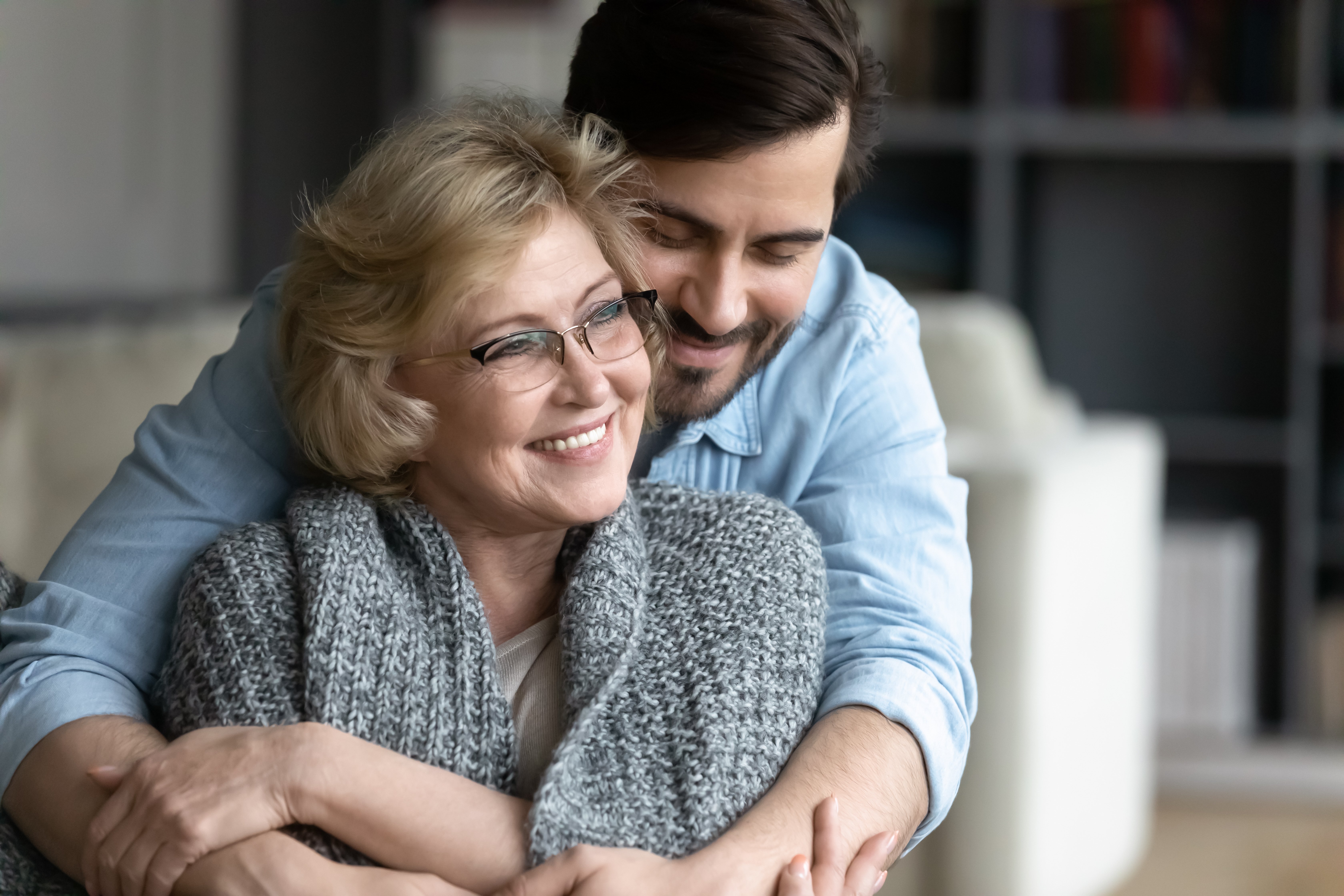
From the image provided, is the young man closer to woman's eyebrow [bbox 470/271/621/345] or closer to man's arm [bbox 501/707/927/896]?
man's arm [bbox 501/707/927/896]

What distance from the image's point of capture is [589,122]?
1222mm

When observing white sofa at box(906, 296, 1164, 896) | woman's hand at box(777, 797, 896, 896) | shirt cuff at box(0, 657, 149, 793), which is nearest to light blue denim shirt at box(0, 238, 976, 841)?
shirt cuff at box(0, 657, 149, 793)

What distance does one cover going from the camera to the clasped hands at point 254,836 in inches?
38.6

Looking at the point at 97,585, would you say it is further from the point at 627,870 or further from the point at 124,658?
the point at 627,870

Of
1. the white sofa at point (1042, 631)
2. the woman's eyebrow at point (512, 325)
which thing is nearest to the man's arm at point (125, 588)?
the woman's eyebrow at point (512, 325)

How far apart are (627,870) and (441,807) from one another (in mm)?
150

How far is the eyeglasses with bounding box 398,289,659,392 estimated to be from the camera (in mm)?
1101

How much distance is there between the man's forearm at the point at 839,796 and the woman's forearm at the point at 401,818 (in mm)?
167

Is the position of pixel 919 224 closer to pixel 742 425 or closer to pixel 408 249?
pixel 742 425

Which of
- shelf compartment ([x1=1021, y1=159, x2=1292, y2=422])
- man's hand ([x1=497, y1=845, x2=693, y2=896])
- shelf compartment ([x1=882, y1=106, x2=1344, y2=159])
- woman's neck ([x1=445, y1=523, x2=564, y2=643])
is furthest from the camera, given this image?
shelf compartment ([x1=1021, y1=159, x2=1292, y2=422])

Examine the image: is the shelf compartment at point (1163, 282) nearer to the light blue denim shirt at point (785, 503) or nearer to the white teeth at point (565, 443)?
the light blue denim shirt at point (785, 503)

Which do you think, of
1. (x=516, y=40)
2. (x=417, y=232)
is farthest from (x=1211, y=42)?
(x=417, y=232)

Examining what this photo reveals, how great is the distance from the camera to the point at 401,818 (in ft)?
3.28

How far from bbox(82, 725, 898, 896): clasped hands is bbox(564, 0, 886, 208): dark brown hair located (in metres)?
0.62
